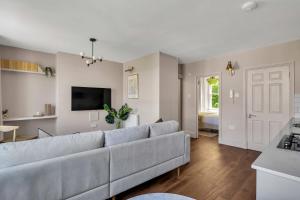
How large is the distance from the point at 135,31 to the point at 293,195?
288cm

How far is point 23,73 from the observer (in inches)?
156

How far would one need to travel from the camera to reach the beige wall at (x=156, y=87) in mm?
4113

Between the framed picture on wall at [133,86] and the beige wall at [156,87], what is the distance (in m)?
0.13

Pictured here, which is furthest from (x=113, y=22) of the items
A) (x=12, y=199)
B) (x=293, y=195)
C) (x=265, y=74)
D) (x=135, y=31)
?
(x=265, y=74)

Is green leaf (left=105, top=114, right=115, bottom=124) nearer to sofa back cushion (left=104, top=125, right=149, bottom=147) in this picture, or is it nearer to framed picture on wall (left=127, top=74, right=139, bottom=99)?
framed picture on wall (left=127, top=74, right=139, bottom=99)

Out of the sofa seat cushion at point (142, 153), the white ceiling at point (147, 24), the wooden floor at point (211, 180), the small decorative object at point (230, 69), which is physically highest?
the white ceiling at point (147, 24)

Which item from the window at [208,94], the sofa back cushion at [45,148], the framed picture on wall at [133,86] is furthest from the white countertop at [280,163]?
the window at [208,94]

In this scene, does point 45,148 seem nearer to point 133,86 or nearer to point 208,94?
point 133,86

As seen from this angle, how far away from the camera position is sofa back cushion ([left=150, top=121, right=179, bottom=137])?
237 cm

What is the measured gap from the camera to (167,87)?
431 cm

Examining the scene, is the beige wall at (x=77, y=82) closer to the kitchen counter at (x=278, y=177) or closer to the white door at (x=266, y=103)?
the white door at (x=266, y=103)

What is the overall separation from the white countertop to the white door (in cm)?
281

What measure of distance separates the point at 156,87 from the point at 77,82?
2273mm

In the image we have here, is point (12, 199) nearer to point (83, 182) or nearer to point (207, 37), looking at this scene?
point (83, 182)
